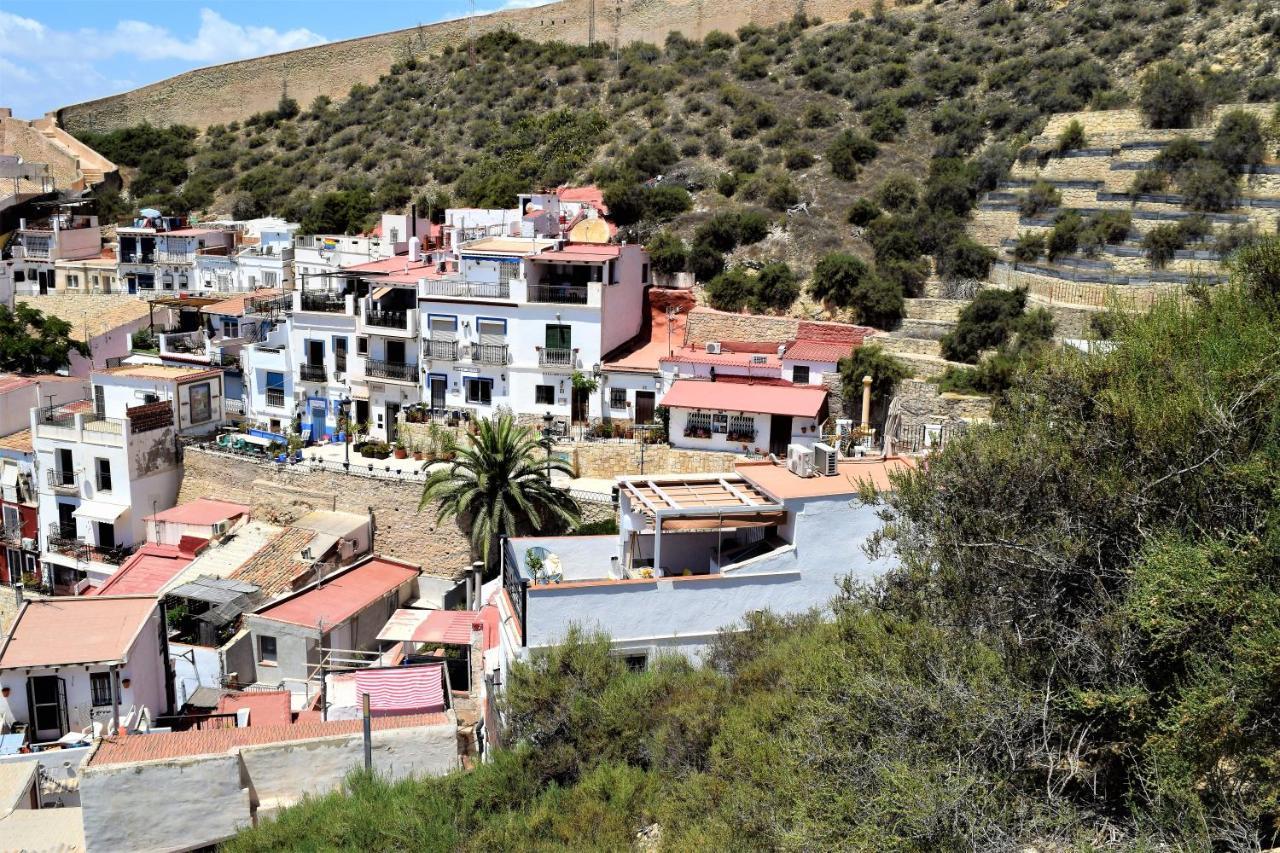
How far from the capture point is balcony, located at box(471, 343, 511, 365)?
26.7m

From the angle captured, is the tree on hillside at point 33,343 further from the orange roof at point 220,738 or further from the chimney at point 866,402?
the chimney at point 866,402

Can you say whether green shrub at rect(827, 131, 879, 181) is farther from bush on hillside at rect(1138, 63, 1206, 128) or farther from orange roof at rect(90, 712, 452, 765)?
orange roof at rect(90, 712, 452, 765)

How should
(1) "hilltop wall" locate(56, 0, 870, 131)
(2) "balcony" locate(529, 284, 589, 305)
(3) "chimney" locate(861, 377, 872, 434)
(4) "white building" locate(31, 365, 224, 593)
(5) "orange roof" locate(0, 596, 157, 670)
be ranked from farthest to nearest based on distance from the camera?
(1) "hilltop wall" locate(56, 0, 870, 131) → (2) "balcony" locate(529, 284, 589, 305) → (4) "white building" locate(31, 365, 224, 593) → (3) "chimney" locate(861, 377, 872, 434) → (5) "orange roof" locate(0, 596, 157, 670)

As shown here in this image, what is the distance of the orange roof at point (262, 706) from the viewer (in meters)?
16.0

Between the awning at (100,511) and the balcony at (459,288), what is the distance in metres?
8.91

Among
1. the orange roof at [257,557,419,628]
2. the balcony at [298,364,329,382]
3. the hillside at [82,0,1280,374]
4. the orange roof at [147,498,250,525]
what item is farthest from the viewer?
the hillside at [82,0,1280,374]

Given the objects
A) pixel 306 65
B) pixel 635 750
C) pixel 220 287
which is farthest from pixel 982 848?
pixel 306 65

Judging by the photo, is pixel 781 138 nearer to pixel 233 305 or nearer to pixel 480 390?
pixel 480 390

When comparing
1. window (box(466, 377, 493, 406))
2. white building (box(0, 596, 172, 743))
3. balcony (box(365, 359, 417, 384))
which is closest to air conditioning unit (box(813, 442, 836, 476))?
white building (box(0, 596, 172, 743))

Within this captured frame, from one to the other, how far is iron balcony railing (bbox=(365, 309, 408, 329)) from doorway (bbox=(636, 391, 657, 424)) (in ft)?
21.0

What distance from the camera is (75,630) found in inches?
667

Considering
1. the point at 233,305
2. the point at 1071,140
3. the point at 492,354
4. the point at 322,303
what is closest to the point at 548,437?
the point at 492,354

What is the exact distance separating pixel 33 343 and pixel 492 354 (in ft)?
53.1

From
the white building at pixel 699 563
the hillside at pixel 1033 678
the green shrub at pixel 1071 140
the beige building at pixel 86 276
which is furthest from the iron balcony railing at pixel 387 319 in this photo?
the green shrub at pixel 1071 140
